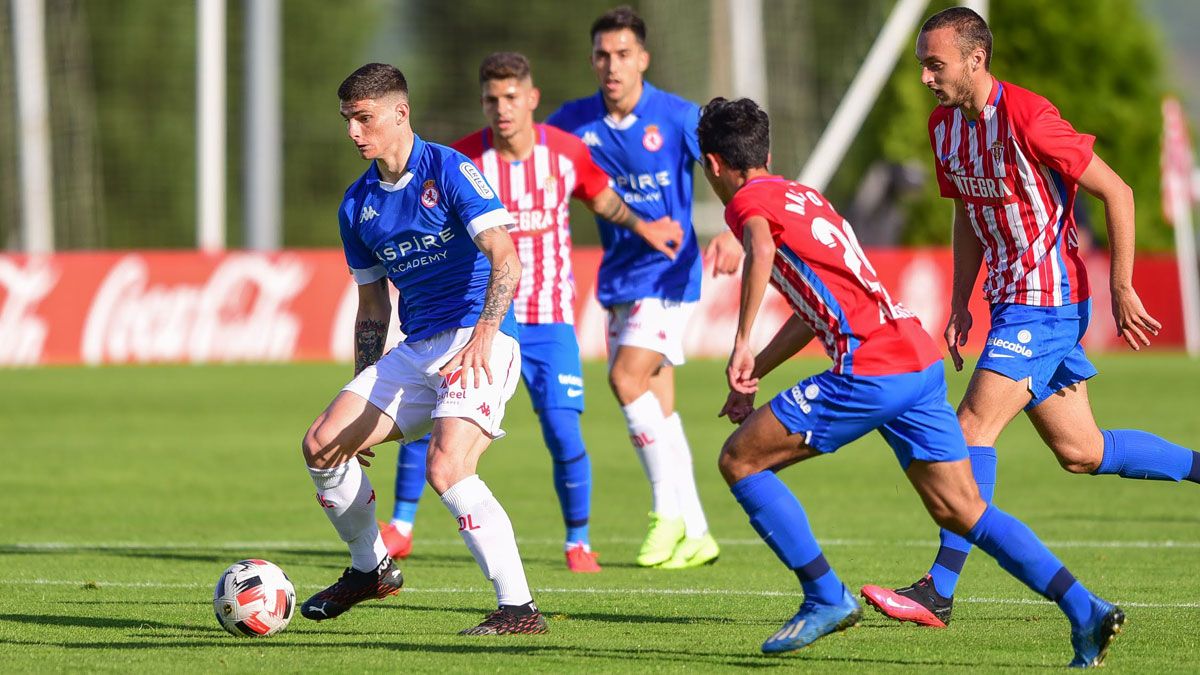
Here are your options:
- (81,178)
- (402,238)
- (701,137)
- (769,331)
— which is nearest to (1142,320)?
(701,137)

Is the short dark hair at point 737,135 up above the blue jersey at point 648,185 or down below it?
above

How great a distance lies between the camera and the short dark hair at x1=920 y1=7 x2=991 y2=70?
267 inches

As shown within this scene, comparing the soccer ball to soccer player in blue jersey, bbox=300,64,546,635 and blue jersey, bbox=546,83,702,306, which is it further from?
blue jersey, bbox=546,83,702,306

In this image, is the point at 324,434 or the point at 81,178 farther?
the point at 81,178

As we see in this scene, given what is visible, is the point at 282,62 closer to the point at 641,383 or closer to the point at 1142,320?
the point at 641,383

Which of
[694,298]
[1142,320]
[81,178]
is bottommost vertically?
[81,178]

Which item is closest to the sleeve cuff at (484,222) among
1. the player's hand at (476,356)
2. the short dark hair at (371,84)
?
the player's hand at (476,356)

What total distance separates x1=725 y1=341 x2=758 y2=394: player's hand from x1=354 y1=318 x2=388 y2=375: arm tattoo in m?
1.83

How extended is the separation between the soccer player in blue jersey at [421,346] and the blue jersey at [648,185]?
8.15 feet

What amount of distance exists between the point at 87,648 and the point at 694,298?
168 inches

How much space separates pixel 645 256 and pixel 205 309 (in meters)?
16.0

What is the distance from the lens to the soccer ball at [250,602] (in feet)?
21.8

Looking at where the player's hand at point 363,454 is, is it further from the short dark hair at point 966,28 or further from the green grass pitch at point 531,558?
the short dark hair at point 966,28

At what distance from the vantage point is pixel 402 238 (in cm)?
691
